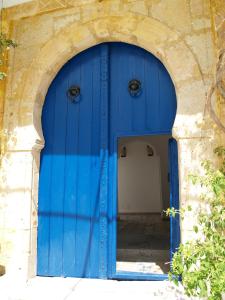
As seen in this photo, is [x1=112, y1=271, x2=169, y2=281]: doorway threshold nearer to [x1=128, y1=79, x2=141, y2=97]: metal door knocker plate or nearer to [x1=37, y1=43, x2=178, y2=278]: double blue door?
[x1=37, y1=43, x2=178, y2=278]: double blue door

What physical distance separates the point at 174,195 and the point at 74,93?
1922 millimetres

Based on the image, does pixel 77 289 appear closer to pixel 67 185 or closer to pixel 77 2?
pixel 67 185

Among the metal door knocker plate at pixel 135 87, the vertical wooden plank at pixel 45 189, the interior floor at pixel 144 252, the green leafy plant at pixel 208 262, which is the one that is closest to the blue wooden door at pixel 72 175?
the vertical wooden plank at pixel 45 189

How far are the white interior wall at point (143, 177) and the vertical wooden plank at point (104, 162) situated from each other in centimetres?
540

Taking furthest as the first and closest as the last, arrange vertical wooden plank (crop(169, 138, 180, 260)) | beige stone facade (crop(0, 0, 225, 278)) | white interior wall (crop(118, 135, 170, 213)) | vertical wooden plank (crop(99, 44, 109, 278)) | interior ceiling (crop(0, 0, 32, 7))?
white interior wall (crop(118, 135, 170, 213)) → interior ceiling (crop(0, 0, 32, 7)) → vertical wooden plank (crop(99, 44, 109, 278)) → vertical wooden plank (crop(169, 138, 180, 260)) → beige stone facade (crop(0, 0, 225, 278))

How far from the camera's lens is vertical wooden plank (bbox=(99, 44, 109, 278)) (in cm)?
344

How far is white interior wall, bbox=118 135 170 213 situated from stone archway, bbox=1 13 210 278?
18.1 ft

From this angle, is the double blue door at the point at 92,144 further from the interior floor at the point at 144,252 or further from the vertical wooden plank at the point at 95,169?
the interior floor at the point at 144,252

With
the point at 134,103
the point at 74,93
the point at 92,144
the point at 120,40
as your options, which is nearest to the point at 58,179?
the point at 92,144

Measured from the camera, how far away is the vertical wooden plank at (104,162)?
3.44 m

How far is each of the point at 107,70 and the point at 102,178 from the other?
1460 millimetres

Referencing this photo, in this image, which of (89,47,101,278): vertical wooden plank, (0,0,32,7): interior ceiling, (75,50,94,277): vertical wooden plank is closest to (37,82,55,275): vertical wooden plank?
(75,50,94,277): vertical wooden plank

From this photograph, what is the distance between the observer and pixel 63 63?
13.1 feet

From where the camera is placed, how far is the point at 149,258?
13.6 feet
